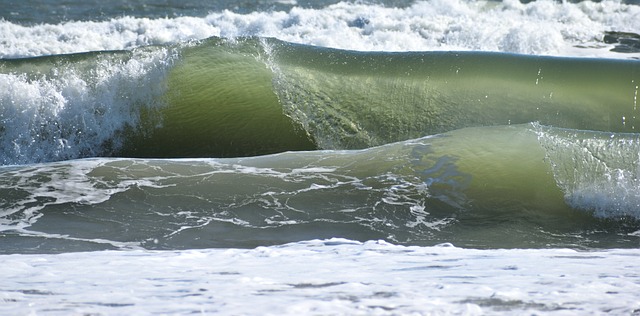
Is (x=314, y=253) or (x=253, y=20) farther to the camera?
(x=253, y=20)

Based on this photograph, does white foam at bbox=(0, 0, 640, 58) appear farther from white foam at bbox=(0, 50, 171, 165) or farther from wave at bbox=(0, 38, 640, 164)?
white foam at bbox=(0, 50, 171, 165)

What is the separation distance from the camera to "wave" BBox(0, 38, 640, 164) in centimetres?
752

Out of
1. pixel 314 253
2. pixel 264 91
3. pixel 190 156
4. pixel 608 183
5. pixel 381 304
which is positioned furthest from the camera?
pixel 264 91

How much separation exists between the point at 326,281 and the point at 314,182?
2244 millimetres

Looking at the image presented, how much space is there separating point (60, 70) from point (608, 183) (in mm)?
4625

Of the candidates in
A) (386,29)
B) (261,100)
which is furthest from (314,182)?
(386,29)

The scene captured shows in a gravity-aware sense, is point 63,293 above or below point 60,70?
below

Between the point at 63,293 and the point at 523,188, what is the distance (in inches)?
132

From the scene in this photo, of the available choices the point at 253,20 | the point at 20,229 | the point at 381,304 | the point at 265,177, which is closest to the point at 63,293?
the point at 381,304

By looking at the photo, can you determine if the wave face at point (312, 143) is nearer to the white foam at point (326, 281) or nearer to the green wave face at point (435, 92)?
the green wave face at point (435, 92)

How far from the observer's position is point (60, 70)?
7.82 metres

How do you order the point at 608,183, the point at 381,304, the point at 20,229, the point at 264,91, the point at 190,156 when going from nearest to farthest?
the point at 381,304 < the point at 20,229 < the point at 608,183 < the point at 190,156 < the point at 264,91

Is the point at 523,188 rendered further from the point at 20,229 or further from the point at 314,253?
the point at 20,229

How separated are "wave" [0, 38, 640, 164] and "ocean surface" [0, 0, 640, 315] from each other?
2 centimetres
